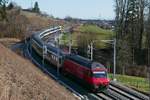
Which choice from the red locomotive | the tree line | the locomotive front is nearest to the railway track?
the locomotive front

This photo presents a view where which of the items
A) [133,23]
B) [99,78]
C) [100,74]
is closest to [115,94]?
[99,78]

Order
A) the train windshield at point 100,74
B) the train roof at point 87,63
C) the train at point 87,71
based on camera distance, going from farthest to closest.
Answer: the train roof at point 87,63 → the train windshield at point 100,74 → the train at point 87,71

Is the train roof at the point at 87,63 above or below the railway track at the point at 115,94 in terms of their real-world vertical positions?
above

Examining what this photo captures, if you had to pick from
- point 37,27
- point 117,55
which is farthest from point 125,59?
point 37,27

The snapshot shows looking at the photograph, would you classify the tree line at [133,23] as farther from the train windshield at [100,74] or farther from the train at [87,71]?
the train windshield at [100,74]

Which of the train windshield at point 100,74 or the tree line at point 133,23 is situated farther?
the tree line at point 133,23

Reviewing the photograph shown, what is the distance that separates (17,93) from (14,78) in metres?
3.15

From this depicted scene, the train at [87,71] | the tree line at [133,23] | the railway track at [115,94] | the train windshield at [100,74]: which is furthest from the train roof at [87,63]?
the tree line at [133,23]

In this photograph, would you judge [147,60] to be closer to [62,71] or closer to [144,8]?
[144,8]

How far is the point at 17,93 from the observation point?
24.5 m

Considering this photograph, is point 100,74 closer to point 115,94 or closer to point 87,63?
point 87,63

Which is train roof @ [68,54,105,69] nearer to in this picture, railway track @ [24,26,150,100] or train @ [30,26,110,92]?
train @ [30,26,110,92]

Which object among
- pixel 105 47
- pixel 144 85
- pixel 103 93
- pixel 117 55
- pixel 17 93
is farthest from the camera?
pixel 105 47

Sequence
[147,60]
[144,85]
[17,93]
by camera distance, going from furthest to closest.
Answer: [147,60]
[144,85]
[17,93]
